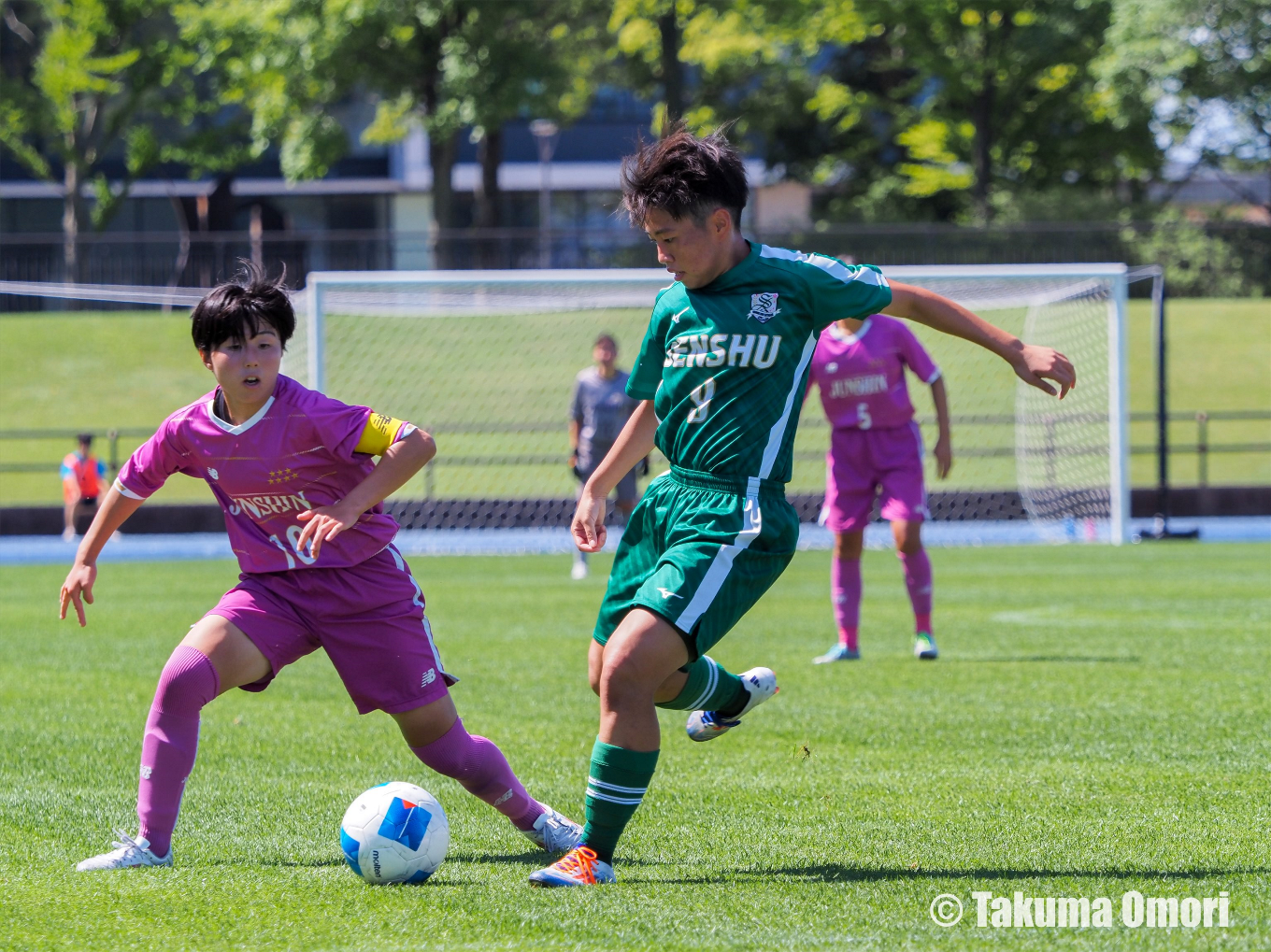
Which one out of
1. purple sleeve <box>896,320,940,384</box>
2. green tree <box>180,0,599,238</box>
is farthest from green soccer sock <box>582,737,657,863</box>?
green tree <box>180,0,599,238</box>

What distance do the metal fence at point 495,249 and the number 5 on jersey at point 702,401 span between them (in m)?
20.4

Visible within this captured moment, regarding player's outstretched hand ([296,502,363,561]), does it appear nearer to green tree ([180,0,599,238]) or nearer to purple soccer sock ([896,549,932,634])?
purple soccer sock ([896,549,932,634])

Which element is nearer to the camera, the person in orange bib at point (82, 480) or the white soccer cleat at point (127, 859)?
the white soccer cleat at point (127, 859)

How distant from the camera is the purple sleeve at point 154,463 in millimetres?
4168

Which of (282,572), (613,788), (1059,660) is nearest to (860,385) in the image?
(1059,660)

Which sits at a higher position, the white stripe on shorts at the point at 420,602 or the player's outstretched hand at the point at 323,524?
the player's outstretched hand at the point at 323,524

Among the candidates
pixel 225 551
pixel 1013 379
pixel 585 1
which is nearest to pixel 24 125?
pixel 585 1

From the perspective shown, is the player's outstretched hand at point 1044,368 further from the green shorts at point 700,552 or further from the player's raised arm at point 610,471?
the player's raised arm at point 610,471

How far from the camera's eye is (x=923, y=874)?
12.3 ft

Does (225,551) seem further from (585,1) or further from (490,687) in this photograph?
(585,1)

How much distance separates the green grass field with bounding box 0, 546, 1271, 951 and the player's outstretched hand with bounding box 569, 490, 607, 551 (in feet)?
2.92

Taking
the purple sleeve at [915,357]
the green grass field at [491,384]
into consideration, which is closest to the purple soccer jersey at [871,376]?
the purple sleeve at [915,357]

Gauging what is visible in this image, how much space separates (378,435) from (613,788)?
1.18 meters

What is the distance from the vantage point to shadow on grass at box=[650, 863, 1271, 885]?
3.68 m
